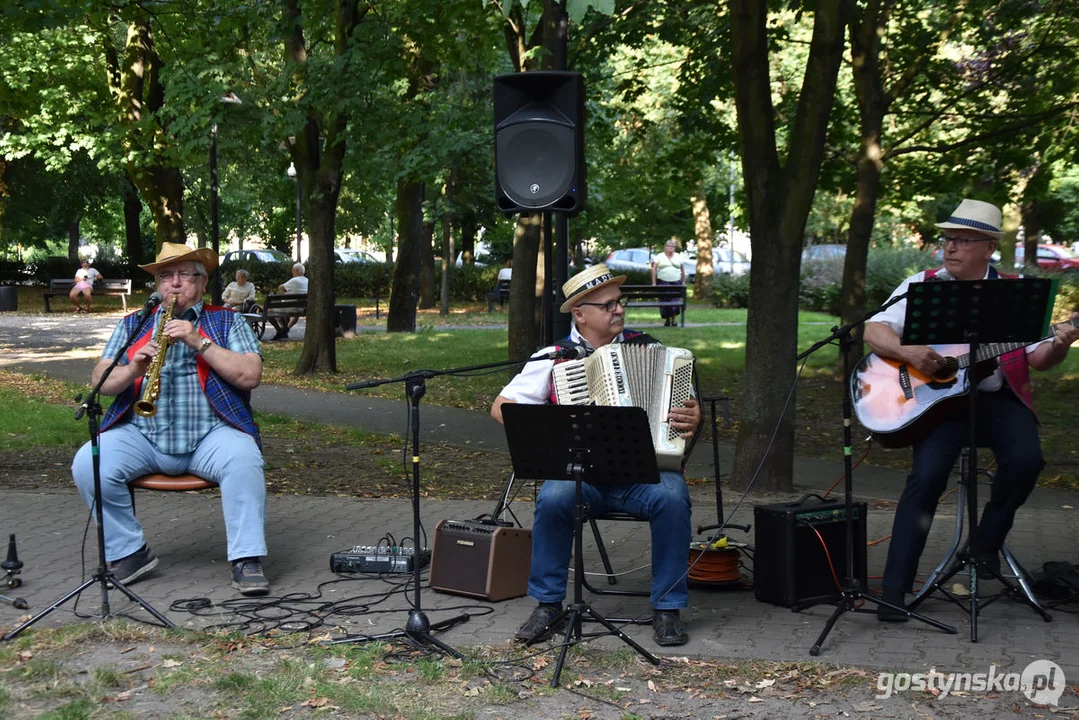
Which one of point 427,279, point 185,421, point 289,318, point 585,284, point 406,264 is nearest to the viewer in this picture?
point 585,284

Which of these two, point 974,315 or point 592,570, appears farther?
point 592,570

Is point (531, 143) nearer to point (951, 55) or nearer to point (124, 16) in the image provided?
point (124, 16)

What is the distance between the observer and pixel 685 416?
18.6 ft

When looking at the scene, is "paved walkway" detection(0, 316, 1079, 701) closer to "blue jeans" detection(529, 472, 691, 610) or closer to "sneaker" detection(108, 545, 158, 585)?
"sneaker" detection(108, 545, 158, 585)

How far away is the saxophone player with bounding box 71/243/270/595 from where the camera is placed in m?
6.58

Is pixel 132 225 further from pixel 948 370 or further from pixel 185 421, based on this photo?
pixel 948 370

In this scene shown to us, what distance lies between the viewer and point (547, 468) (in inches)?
218

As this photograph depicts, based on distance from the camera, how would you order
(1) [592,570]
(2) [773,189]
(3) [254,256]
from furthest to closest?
1. (3) [254,256]
2. (2) [773,189]
3. (1) [592,570]

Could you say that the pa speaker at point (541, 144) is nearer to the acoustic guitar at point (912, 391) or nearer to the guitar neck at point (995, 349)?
the acoustic guitar at point (912, 391)

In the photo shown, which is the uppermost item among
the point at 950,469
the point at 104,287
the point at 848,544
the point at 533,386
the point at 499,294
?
the point at 104,287

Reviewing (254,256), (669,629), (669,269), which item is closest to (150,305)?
(669,629)

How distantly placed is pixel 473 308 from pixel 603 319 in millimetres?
28230

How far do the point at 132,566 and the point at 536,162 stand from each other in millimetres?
3425

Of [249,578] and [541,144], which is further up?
[541,144]
